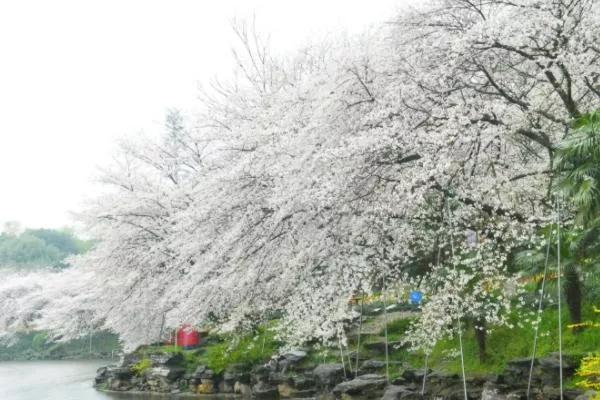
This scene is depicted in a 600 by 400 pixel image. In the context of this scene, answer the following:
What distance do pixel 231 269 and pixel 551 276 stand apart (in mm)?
7511

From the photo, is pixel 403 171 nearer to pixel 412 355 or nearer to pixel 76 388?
pixel 412 355

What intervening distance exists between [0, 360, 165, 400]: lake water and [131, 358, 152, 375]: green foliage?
5.89 feet

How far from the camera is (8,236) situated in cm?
8662

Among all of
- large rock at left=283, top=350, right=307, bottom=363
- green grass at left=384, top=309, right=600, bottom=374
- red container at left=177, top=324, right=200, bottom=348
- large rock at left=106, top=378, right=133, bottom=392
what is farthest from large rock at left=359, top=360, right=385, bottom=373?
large rock at left=106, top=378, right=133, bottom=392

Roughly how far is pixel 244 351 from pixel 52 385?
38.5 ft

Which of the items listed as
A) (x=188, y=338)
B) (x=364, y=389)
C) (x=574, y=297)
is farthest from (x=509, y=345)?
(x=188, y=338)

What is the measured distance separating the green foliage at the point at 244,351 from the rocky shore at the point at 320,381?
1.11 feet

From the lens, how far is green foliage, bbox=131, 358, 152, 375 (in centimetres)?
2603

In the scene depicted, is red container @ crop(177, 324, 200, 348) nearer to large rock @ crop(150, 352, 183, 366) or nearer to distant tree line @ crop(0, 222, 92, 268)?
large rock @ crop(150, 352, 183, 366)

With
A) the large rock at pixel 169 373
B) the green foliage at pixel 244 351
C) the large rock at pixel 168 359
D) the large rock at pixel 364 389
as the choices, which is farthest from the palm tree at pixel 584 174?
the large rock at pixel 168 359

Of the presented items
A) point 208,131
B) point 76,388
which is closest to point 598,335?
point 208,131

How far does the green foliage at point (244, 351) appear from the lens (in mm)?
21734

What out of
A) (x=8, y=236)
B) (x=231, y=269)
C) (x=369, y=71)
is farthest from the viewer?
(x=8, y=236)

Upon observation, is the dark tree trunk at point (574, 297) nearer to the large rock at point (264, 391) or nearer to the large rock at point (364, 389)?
the large rock at point (364, 389)
